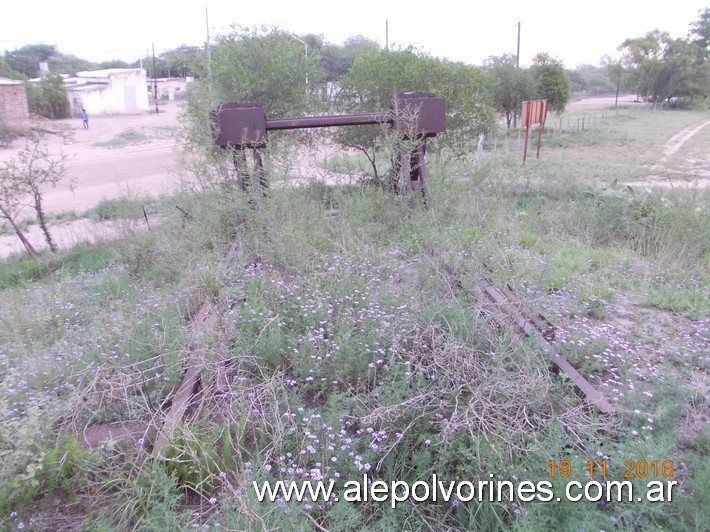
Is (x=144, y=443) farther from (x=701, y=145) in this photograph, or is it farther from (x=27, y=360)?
(x=701, y=145)

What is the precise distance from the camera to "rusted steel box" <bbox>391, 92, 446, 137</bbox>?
6617mm

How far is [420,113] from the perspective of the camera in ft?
22.1

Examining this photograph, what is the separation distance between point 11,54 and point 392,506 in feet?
307

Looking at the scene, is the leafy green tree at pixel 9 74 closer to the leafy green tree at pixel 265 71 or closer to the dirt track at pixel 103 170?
the dirt track at pixel 103 170

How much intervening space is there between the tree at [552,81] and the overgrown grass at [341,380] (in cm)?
2860

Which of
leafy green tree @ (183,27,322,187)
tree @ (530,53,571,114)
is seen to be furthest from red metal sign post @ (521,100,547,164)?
tree @ (530,53,571,114)

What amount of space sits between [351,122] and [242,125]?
52.4 inches

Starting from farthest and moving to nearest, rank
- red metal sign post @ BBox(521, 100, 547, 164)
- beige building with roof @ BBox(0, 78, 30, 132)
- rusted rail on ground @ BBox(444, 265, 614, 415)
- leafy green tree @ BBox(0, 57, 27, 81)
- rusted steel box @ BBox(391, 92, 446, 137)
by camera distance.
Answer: leafy green tree @ BBox(0, 57, 27, 81)
beige building with roof @ BBox(0, 78, 30, 132)
red metal sign post @ BBox(521, 100, 547, 164)
rusted steel box @ BBox(391, 92, 446, 137)
rusted rail on ground @ BBox(444, 265, 614, 415)

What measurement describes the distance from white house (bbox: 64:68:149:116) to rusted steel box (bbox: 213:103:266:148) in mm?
45360

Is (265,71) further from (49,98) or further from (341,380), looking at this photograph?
(49,98)

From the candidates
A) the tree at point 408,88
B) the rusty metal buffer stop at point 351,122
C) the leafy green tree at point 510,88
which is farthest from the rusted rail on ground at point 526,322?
the leafy green tree at point 510,88

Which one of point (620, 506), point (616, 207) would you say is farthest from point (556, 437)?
point (616, 207)

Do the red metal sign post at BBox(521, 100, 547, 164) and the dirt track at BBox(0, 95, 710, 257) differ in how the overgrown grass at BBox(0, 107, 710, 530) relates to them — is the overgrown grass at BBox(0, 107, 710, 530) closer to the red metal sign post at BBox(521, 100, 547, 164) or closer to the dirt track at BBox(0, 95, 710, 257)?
the dirt track at BBox(0, 95, 710, 257)

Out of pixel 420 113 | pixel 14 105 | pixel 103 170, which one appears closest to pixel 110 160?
pixel 103 170
